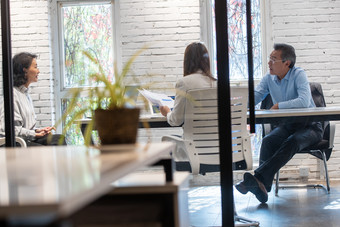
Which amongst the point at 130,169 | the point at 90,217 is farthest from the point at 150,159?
the point at 90,217

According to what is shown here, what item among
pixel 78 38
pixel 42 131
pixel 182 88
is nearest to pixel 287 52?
pixel 182 88

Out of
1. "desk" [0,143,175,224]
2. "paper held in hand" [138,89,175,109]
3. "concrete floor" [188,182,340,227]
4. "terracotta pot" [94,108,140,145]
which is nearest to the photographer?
"desk" [0,143,175,224]

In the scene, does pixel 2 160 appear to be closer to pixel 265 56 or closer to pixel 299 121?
pixel 265 56

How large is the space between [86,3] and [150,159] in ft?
5.63

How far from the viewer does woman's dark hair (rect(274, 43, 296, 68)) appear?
2.97 m

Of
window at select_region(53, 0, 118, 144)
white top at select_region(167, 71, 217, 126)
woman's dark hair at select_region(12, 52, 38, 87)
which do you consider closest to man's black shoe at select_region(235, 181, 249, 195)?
A: white top at select_region(167, 71, 217, 126)

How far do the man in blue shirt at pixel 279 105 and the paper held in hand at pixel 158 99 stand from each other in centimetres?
46

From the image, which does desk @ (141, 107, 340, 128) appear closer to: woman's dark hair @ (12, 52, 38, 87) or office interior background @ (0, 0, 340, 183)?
office interior background @ (0, 0, 340, 183)

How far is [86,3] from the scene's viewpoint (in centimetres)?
Result: 307

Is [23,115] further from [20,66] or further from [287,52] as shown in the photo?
[287,52]

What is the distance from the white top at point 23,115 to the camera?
3.21 m

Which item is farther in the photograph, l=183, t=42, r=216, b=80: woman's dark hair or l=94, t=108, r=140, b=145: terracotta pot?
l=183, t=42, r=216, b=80: woman's dark hair

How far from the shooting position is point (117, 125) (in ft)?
5.98

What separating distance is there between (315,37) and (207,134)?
76 cm
